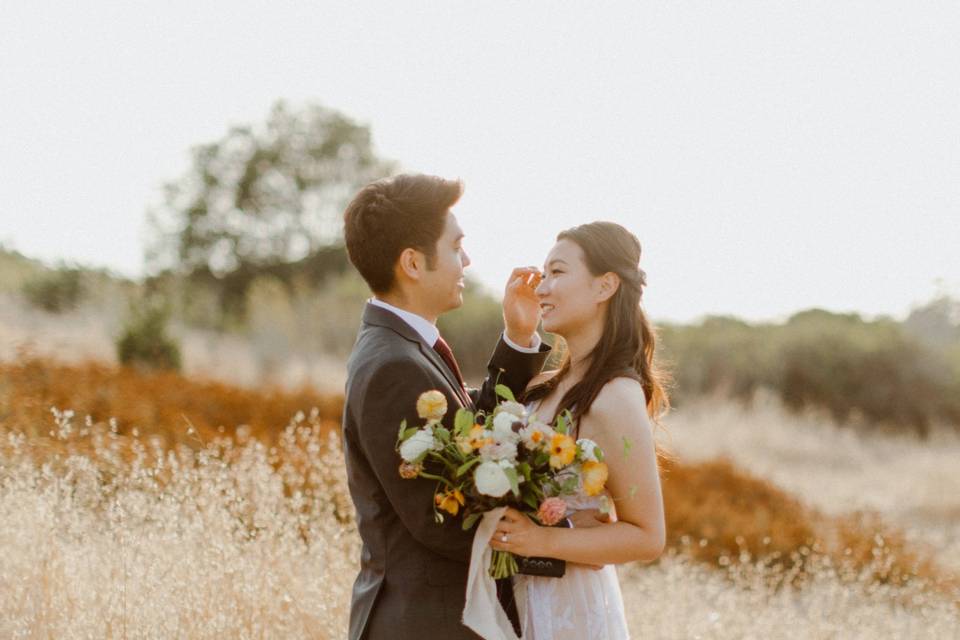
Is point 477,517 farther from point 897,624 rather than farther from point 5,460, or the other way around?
point 897,624

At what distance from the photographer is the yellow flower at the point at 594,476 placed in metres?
2.73

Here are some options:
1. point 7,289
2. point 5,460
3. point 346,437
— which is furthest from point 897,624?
point 7,289

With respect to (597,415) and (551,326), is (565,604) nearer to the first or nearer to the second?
(597,415)

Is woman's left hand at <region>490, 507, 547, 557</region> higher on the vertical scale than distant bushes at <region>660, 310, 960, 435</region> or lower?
lower

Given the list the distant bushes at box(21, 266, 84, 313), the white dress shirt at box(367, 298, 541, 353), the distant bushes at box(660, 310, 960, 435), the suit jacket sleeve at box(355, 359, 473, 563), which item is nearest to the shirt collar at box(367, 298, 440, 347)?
the white dress shirt at box(367, 298, 541, 353)

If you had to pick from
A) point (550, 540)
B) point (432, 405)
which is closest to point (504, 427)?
point (432, 405)

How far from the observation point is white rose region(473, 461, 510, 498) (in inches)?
103

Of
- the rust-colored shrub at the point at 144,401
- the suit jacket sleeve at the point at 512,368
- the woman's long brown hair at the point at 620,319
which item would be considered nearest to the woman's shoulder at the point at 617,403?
the woman's long brown hair at the point at 620,319

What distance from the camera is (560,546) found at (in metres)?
2.97

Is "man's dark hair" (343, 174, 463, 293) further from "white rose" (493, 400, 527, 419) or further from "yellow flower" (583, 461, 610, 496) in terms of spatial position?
"yellow flower" (583, 461, 610, 496)

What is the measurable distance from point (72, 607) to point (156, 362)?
1105 centimetres

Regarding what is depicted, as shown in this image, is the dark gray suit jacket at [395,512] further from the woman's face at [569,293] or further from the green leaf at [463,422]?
the woman's face at [569,293]

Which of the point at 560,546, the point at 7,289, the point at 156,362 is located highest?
the point at 7,289

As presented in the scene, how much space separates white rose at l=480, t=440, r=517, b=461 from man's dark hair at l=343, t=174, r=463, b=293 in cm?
74
